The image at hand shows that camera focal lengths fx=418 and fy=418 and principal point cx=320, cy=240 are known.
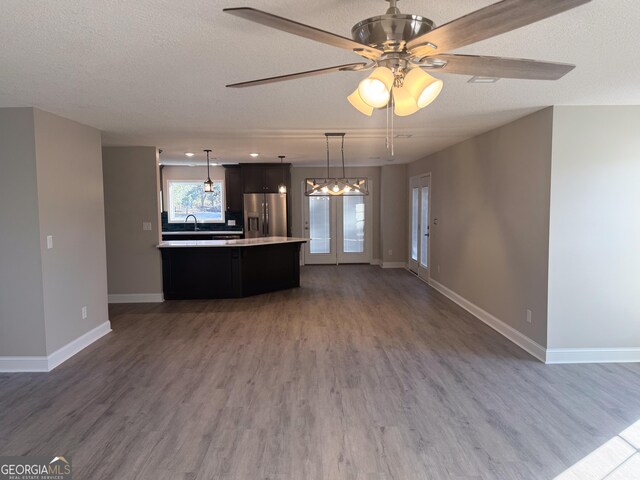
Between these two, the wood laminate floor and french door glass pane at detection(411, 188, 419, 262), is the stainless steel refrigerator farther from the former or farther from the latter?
the wood laminate floor

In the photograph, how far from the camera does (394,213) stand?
9977 mm

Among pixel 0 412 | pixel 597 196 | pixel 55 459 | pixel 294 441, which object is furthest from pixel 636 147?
pixel 0 412

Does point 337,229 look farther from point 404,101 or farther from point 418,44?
point 418,44

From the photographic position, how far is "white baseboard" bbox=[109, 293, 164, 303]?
658 centimetres

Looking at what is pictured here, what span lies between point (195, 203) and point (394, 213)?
4.80 metres

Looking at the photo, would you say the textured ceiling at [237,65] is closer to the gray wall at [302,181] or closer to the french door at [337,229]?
the gray wall at [302,181]

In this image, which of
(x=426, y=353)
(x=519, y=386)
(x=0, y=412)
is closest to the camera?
(x=0, y=412)

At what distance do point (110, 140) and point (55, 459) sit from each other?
439cm

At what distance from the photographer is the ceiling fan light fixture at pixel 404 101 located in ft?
5.68

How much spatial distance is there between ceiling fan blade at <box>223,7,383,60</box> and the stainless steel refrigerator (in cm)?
785

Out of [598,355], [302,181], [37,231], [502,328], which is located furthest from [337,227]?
[37,231]

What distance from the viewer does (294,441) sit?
269 cm

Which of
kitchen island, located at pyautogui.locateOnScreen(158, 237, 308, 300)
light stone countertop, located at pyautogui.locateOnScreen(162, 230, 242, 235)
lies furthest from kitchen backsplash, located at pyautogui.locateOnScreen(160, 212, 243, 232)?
kitchen island, located at pyautogui.locateOnScreen(158, 237, 308, 300)

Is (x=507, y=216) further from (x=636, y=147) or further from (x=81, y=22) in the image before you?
(x=81, y=22)
